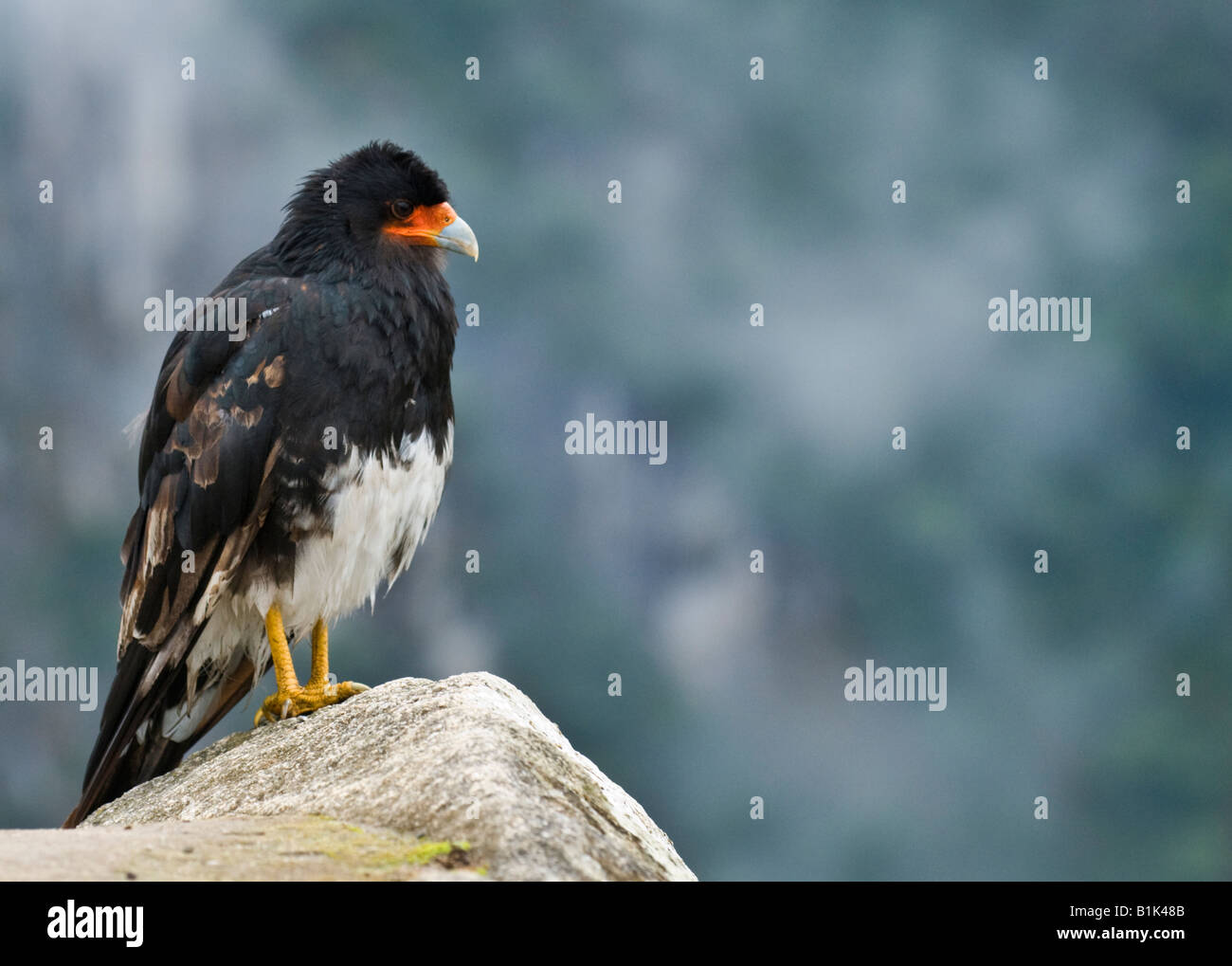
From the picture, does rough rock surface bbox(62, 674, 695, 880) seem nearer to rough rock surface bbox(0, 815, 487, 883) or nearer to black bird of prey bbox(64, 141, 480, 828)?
rough rock surface bbox(0, 815, 487, 883)

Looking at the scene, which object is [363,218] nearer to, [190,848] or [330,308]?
[330,308]

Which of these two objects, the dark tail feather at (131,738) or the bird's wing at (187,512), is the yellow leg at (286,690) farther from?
the dark tail feather at (131,738)

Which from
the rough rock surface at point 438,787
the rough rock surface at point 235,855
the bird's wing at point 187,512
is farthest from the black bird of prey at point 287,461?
the rough rock surface at point 235,855

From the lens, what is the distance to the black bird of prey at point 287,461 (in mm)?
5211

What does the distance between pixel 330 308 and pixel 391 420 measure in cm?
58

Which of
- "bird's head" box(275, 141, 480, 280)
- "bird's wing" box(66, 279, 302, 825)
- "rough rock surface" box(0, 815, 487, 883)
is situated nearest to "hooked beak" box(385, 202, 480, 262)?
"bird's head" box(275, 141, 480, 280)

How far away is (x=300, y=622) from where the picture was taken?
557cm

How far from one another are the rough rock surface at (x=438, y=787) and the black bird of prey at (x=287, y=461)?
45cm

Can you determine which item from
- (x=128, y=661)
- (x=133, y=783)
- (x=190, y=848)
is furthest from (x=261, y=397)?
(x=190, y=848)

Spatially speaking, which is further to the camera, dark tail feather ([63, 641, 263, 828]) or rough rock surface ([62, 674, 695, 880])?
dark tail feather ([63, 641, 263, 828])

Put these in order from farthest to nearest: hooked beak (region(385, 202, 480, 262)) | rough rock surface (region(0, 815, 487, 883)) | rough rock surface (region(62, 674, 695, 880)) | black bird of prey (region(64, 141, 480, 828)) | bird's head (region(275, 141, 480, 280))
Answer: hooked beak (region(385, 202, 480, 262)) → bird's head (region(275, 141, 480, 280)) → black bird of prey (region(64, 141, 480, 828)) → rough rock surface (region(62, 674, 695, 880)) → rough rock surface (region(0, 815, 487, 883))

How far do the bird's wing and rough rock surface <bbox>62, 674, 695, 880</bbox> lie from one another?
366 mm

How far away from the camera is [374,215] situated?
227 inches

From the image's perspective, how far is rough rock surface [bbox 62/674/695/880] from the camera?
135 inches
